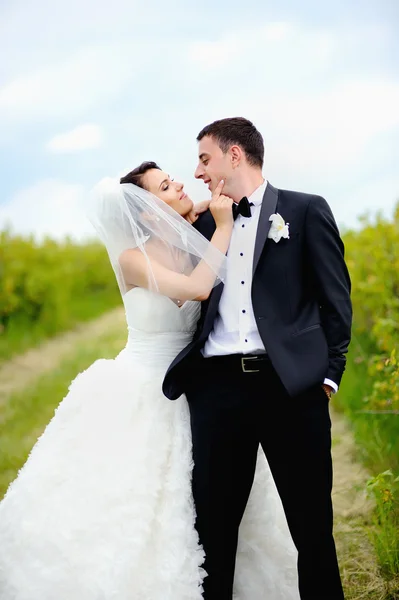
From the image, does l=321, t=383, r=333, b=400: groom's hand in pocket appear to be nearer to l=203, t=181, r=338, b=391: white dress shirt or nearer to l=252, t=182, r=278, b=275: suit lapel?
l=203, t=181, r=338, b=391: white dress shirt

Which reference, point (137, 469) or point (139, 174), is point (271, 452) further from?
point (139, 174)

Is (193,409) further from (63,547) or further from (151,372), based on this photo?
(63,547)

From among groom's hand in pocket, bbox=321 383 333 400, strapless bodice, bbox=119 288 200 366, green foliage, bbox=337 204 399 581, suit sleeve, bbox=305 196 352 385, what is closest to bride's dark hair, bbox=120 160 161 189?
strapless bodice, bbox=119 288 200 366

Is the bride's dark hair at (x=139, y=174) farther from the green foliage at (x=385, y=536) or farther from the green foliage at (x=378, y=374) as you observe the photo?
the green foliage at (x=385, y=536)

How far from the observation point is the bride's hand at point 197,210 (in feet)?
10.9

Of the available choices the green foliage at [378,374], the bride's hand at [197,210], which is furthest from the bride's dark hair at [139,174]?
the green foliage at [378,374]

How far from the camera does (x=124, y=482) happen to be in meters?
3.05

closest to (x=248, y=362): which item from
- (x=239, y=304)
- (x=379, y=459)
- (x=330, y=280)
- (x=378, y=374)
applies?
(x=239, y=304)

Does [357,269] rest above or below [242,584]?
above

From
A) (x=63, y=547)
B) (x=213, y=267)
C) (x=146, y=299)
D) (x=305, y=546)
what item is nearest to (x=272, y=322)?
(x=213, y=267)

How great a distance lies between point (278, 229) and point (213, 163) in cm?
47

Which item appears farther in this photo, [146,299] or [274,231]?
[146,299]

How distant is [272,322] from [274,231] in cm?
40

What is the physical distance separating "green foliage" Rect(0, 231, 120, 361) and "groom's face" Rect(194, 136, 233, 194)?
8.08 metres
